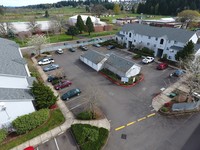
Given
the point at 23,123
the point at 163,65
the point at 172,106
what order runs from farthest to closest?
the point at 163,65 < the point at 172,106 < the point at 23,123

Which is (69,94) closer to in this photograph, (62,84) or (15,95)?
(62,84)

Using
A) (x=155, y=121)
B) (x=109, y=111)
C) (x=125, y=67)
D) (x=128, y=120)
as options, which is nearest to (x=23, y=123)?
(x=109, y=111)

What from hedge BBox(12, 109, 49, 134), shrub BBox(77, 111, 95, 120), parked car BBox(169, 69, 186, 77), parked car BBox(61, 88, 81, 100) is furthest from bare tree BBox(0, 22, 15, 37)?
parked car BBox(169, 69, 186, 77)

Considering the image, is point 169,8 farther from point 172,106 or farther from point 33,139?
point 33,139

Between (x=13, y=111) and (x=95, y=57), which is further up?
(x=95, y=57)

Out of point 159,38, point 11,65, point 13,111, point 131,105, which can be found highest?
point 159,38

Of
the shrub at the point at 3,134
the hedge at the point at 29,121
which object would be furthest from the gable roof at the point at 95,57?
the shrub at the point at 3,134

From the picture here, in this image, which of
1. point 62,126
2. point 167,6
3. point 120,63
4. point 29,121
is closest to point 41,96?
point 29,121
